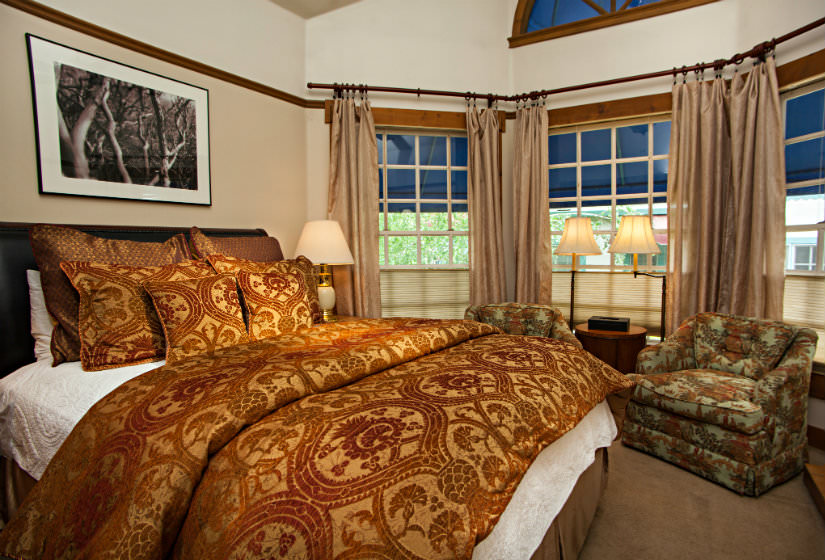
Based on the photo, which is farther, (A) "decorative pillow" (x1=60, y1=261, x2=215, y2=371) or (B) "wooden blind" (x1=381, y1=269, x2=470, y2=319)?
(B) "wooden blind" (x1=381, y1=269, x2=470, y2=319)

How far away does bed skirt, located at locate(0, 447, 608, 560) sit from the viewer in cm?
143

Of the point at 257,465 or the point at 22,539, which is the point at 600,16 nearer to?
the point at 257,465

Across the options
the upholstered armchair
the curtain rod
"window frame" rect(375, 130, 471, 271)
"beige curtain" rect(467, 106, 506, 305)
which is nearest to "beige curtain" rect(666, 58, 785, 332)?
the curtain rod

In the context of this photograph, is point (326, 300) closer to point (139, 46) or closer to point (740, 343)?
point (139, 46)

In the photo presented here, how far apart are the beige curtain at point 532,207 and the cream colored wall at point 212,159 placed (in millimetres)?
1874

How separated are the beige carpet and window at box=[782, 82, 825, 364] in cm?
126

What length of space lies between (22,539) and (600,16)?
4.64 meters

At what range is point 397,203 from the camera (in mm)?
4066

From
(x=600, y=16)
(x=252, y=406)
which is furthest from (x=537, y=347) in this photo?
(x=600, y=16)

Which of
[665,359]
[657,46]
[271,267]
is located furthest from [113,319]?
[657,46]

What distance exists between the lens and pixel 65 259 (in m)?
1.95

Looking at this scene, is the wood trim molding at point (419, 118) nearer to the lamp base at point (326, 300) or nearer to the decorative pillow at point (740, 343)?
the lamp base at point (326, 300)

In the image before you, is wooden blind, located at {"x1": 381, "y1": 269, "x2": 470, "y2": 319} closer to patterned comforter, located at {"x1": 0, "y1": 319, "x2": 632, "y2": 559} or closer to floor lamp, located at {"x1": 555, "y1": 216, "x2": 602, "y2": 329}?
floor lamp, located at {"x1": 555, "y1": 216, "x2": 602, "y2": 329}

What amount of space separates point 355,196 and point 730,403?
2840 millimetres
